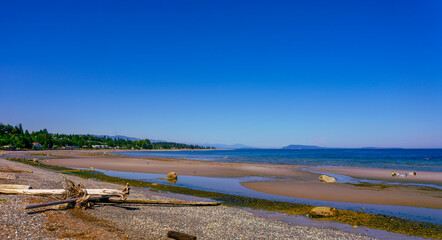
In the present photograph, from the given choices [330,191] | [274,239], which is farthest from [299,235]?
[330,191]

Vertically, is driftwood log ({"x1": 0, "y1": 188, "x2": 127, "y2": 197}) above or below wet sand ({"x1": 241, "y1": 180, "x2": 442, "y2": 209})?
above

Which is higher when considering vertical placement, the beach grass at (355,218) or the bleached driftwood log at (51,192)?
the bleached driftwood log at (51,192)

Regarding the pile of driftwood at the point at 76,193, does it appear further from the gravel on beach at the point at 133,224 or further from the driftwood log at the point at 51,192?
the gravel on beach at the point at 133,224

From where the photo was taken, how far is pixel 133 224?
39.8 feet

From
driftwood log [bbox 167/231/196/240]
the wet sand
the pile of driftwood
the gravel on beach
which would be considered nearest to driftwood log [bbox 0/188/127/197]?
the pile of driftwood

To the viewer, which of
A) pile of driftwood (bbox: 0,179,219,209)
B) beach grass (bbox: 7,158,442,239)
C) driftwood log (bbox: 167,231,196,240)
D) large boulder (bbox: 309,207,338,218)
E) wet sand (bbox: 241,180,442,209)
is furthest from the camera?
wet sand (bbox: 241,180,442,209)

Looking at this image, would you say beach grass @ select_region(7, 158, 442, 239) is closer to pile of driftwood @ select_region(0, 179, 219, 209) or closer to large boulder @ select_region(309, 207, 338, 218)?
large boulder @ select_region(309, 207, 338, 218)

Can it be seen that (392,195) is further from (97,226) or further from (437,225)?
(97,226)

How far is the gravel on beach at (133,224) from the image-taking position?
32.8 ft

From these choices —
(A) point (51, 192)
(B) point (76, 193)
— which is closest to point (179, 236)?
(B) point (76, 193)

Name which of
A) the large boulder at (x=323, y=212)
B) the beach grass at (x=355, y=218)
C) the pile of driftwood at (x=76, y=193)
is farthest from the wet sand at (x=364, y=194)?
the pile of driftwood at (x=76, y=193)

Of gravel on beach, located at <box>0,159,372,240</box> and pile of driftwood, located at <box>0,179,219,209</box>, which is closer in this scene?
gravel on beach, located at <box>0,159,372,240</box>

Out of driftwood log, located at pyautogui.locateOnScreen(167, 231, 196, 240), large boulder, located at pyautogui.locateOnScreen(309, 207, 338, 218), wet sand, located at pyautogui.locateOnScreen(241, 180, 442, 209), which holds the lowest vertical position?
wet sand, located at pyautogui.locateOnScreen(241, 180, 442, 209)

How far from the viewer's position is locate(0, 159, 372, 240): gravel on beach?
393 inches
